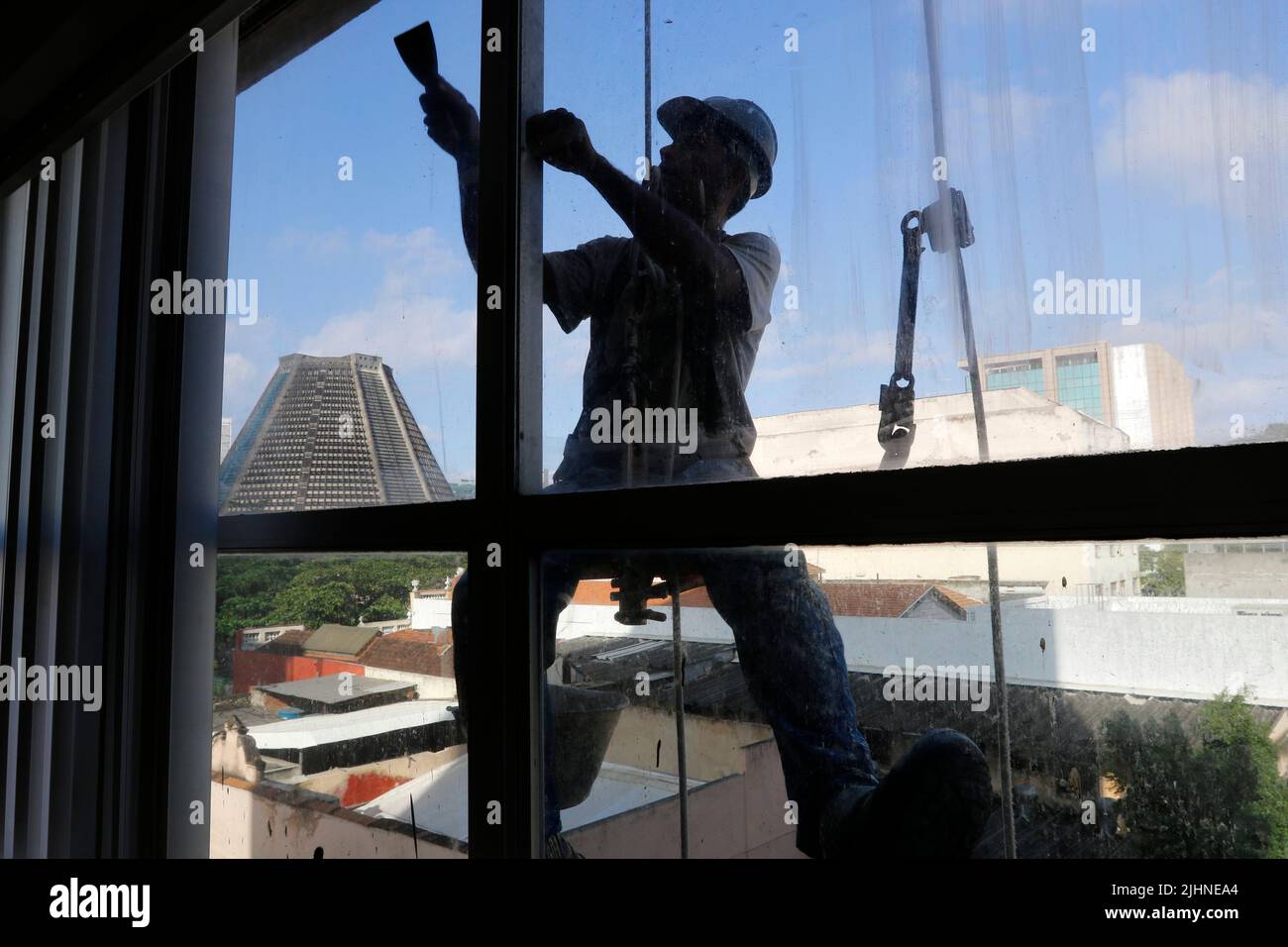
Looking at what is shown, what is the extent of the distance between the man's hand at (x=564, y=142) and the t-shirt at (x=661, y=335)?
0.12 metres

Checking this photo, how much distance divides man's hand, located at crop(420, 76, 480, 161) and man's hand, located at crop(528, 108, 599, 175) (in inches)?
5.7

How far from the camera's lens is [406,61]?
1.44 m

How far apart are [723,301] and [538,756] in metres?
0.70

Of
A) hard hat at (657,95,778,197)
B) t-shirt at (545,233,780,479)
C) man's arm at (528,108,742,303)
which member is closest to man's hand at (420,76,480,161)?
man's arm at (528,108,742,303)

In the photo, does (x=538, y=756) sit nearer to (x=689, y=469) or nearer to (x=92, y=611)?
A: (x=689, y=469)

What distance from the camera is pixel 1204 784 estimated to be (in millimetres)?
730

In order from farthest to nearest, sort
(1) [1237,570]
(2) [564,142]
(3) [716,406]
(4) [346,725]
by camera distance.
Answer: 1. (4) [346,725]
2. (2) [564,142]
3. (3) [716,406]
4. (1) [1237,570]

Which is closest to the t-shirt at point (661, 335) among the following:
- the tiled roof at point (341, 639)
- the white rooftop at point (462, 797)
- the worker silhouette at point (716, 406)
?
the worker silhouette at point (716, 406)

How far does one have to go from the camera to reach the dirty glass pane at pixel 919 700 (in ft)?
2.38

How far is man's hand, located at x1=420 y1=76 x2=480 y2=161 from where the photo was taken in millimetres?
1346

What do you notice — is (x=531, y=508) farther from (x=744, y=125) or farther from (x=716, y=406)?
(x=744, y=125)

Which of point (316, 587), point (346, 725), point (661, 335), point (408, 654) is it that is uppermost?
point (661, 335)

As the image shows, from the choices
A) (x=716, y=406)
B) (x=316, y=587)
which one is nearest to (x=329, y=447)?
(x=316, y=587)

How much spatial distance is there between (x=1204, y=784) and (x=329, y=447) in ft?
4.68
